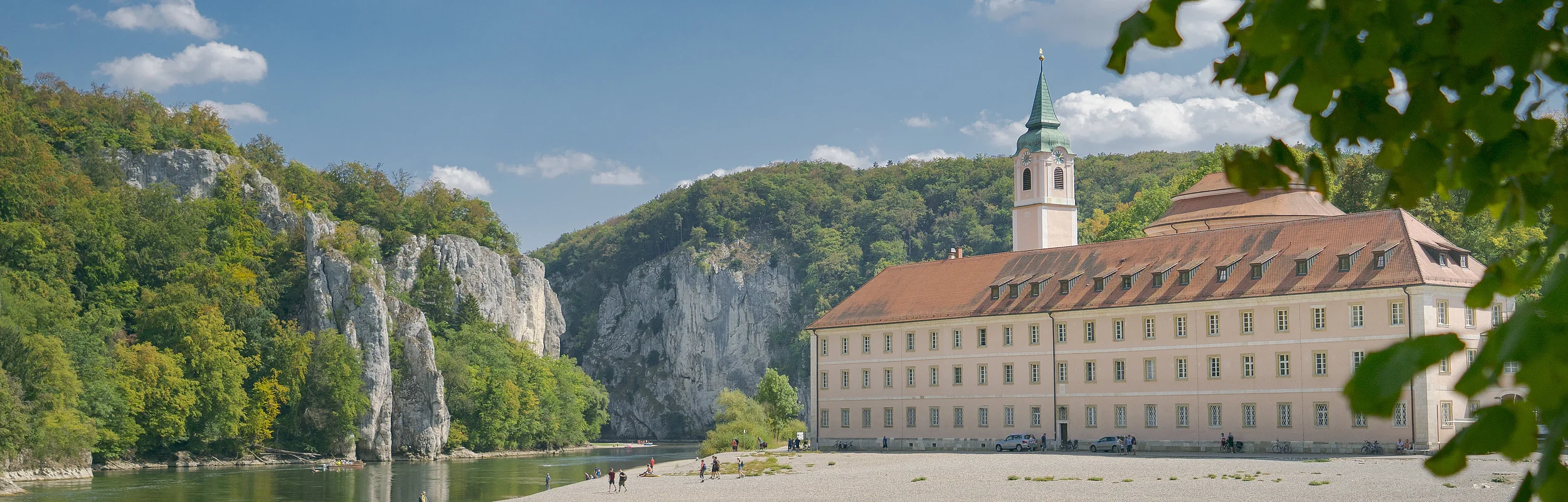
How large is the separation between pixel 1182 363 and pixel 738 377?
4604 inches

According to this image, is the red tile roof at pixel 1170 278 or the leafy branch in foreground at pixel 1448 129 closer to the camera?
the leafy branch in foreground at pixel 1448 129

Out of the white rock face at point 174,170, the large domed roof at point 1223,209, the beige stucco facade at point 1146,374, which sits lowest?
the beige stucco facade at point 1146,374

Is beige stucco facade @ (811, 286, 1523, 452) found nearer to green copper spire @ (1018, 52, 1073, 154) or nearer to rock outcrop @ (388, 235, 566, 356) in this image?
green copper spire @ (1018, 52, 1073, 154)

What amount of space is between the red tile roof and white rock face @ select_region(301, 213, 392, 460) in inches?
1523

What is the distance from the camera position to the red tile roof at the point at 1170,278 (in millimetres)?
59906

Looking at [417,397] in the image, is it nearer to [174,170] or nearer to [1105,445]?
[174,170]

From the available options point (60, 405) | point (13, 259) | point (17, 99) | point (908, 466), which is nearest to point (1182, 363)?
point (908, 466)

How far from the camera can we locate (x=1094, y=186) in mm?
178500

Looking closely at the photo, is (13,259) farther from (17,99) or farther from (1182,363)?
(1182,363)

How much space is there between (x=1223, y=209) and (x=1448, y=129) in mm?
75274

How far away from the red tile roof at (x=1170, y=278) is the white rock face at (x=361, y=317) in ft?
127

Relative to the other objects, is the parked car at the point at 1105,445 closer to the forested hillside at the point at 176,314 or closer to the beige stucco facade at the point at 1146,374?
the beige stucco facade at the point at 1146,374

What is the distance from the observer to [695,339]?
18200cm

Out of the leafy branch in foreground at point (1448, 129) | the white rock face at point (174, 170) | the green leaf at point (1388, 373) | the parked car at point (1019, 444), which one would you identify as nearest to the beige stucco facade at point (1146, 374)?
the parked car at point (1019, 444)
